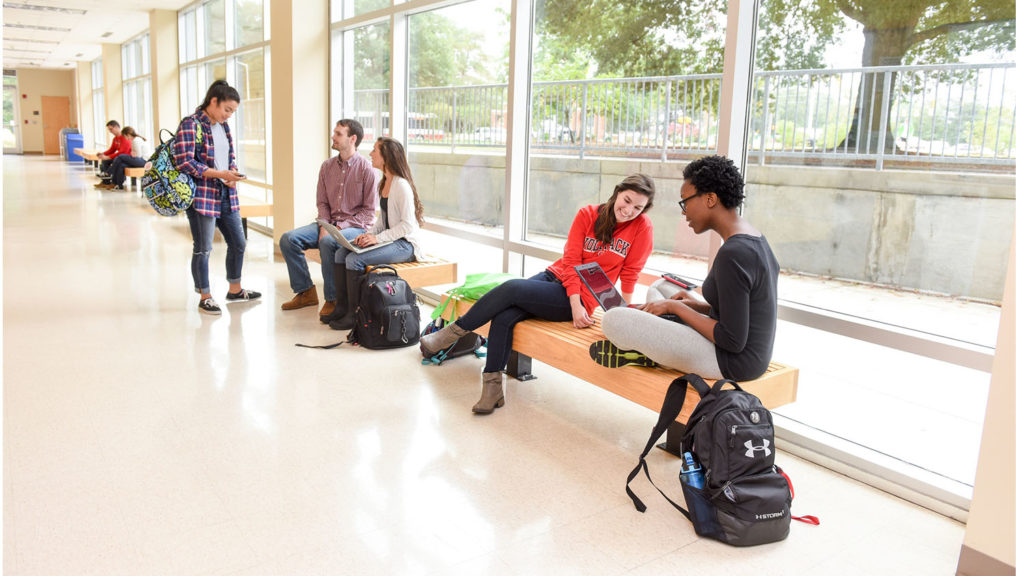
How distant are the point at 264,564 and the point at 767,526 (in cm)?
153

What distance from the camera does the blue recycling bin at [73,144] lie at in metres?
23.0

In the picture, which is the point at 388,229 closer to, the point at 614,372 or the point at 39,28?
the point at 614,372

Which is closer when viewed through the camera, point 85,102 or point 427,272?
point 427,272

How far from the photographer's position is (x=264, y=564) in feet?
6.95

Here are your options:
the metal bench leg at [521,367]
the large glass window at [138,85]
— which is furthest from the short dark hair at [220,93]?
the large glass window at [138,85]

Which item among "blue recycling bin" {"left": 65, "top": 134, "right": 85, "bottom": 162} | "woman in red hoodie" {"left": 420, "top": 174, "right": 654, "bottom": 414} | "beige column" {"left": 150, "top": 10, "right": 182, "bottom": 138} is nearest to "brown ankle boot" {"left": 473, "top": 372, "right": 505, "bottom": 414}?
"woman in red hoodie" {"left": 420, "top": 174, "right": 654, "bottom": 414}

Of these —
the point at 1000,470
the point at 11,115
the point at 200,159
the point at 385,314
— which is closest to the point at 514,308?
the point at 385,314

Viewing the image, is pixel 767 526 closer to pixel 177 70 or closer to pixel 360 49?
pixel 360 49

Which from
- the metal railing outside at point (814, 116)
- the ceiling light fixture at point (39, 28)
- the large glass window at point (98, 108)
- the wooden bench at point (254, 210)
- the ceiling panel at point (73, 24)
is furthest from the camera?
the large glass window at point (98, 108)

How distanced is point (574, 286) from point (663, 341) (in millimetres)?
786

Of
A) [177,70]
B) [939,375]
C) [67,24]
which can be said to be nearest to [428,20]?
[939,375]

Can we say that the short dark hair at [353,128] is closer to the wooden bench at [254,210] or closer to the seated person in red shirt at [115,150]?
the wooden bench at [254,210]

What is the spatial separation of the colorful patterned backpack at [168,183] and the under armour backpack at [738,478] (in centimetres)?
380

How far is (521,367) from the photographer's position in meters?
3.87
